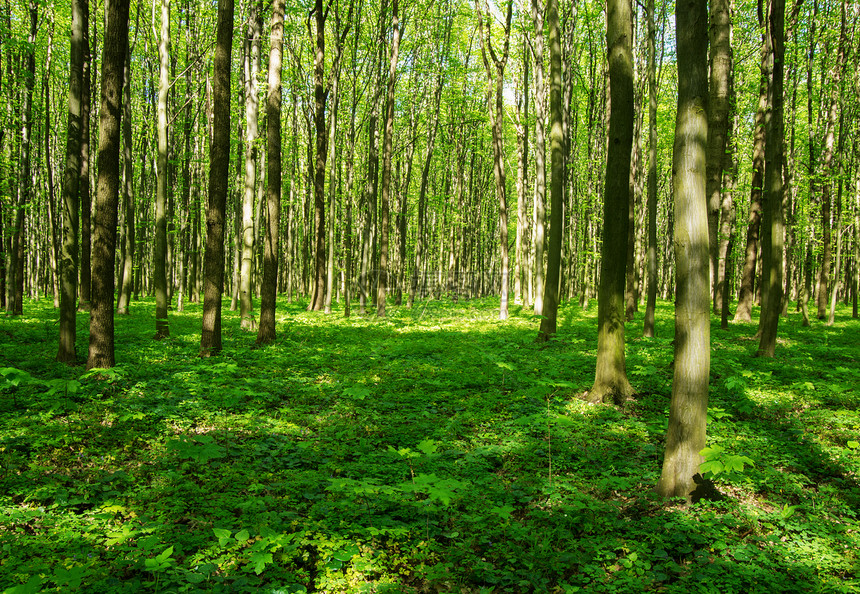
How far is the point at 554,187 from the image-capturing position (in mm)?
10938

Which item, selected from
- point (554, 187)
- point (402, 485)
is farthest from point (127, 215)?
point (402, 485)

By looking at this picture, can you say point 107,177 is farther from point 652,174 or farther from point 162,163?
point 652,174

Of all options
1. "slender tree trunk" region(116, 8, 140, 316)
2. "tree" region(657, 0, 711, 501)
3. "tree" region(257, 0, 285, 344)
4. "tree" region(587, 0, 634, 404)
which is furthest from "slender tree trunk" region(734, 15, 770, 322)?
"slender tree trunk" region(116, 8, 140, 316)

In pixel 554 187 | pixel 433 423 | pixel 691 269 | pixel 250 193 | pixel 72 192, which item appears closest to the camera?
pixel 691 269

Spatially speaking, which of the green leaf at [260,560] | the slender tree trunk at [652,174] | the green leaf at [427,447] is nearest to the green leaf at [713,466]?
the green leaf at [427,447]

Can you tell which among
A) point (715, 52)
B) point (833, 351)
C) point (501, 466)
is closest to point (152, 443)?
point (501, 466)

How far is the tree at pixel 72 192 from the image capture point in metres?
7.72

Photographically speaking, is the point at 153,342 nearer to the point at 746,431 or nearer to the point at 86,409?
the point at 86,409

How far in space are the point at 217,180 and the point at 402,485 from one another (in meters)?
7.95

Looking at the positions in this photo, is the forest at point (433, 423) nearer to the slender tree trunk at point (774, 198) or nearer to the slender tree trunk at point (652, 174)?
the slender tree trunk at point (774, 198)

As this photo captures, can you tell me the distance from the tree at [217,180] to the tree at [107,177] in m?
1.96

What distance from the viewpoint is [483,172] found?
41094mm

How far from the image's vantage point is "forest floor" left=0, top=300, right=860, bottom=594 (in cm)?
326

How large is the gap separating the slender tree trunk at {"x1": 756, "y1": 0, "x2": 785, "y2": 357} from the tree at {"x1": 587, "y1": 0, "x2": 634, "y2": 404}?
17.0ft
